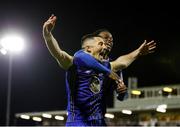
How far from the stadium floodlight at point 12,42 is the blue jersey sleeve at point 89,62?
1611 cm

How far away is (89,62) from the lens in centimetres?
304

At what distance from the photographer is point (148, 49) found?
3461mm

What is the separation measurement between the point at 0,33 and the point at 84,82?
19063mm

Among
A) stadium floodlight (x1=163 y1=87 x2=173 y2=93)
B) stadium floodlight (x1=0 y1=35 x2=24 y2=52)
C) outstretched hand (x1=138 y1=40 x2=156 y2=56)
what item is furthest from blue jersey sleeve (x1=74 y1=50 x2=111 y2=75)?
stadium floodlight (x1=163 y1=87 x2=173 y2=93)

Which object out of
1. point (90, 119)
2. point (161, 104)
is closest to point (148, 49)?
point (90, 119)

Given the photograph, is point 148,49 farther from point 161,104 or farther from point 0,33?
point 161,104

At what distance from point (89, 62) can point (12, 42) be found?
673 inches

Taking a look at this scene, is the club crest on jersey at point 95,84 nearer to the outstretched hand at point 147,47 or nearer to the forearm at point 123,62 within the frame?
the forearm at point 123,62

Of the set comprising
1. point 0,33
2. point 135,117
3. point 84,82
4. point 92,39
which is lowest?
point 84,82

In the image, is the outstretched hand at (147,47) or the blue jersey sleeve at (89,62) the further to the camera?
the outstretched hand at (147,47)

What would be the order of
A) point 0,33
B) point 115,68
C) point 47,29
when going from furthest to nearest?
point 0,33 → point 115,68 → point 47,29

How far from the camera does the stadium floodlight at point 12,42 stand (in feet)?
64.2

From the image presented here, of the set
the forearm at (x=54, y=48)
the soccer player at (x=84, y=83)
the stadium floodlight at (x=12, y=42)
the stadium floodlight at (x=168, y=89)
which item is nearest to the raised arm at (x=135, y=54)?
the soccer player at (x=84, y=83)

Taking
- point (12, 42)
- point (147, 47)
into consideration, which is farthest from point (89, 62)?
point (12, 42)
